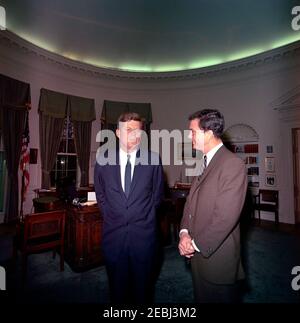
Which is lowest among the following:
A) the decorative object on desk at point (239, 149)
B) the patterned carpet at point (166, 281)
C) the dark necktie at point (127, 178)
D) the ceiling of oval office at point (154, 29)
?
the patterned carpet at point (166, 281)

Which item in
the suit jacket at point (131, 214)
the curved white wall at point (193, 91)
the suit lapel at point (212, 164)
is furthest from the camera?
the curved white wall at point (193, 91)

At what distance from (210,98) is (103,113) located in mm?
3678

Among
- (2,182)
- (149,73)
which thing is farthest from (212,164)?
(149,73)

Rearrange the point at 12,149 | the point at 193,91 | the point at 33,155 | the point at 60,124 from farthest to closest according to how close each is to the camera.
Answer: the point at 193,91
the point at 60,124
the point at 33,155
the point at 12,149

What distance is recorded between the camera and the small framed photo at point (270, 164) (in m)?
6.49

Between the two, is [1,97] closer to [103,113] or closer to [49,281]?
[103,113]

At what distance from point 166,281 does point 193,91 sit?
6.43 m

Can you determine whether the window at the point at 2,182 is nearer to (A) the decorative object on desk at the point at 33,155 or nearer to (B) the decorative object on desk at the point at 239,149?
(A) the decorative object on desk at the point at 33,155

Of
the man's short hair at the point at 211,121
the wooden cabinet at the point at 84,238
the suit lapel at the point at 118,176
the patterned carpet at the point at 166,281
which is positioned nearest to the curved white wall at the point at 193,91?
the patterned carpet at the point at 166,281

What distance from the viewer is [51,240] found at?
3.18m

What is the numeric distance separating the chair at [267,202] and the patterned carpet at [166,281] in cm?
181

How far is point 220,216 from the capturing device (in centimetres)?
142

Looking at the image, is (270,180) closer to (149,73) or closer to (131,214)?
(149,73)
